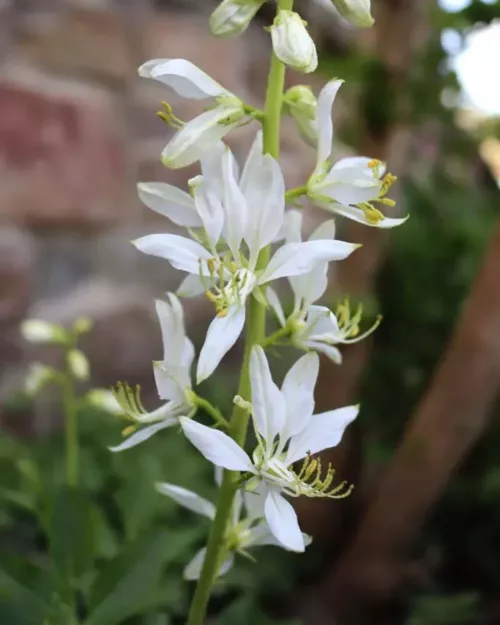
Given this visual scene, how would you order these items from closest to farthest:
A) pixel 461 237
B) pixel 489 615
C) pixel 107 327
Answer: pixel 489 615 < pixel 107 327 < pixel 461 237

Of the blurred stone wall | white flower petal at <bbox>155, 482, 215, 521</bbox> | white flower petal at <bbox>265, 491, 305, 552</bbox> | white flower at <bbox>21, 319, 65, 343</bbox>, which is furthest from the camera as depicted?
the blurred stone wall

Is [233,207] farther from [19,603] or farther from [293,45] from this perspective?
[19,603]

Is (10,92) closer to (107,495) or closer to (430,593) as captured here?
(107,495)

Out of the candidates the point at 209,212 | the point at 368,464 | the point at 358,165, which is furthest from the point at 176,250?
the point at 368,464

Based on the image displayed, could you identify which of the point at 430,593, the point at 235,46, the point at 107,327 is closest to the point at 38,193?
the point at 107,327

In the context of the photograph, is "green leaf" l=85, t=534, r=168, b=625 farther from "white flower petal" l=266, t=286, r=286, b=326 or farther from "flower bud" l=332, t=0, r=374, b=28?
"flower bud" l=332, t=0, r=374, b=28

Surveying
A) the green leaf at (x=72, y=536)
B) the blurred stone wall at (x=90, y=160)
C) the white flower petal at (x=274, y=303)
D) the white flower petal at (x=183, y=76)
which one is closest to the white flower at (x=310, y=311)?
the white flower petal at (x=274, y=303)

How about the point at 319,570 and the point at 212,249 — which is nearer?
the point at 212,249

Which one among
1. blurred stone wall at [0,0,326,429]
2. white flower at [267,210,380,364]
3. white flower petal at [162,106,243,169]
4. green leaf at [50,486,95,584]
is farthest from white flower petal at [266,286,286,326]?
blurred stone wall at [0,0,326,429]
